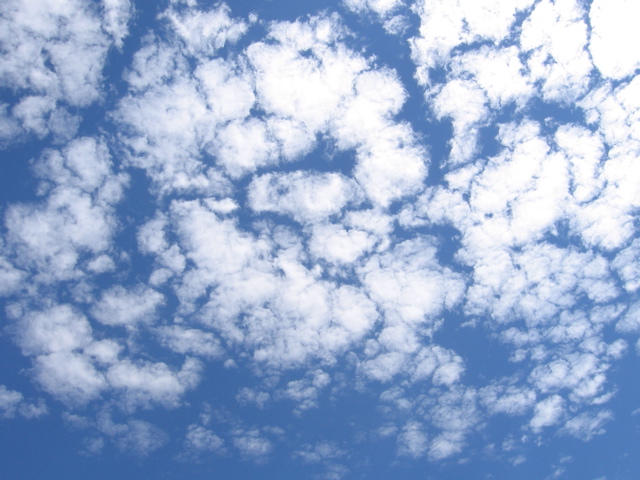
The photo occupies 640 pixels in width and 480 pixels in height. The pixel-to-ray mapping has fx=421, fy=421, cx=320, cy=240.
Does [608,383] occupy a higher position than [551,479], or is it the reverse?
[608,383]

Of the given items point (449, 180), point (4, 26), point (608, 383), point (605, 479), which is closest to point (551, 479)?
point (605, 479)

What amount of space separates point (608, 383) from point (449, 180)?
40.9 ft

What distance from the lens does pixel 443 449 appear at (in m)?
19.6

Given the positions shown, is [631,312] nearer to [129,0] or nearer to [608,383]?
[608,383]

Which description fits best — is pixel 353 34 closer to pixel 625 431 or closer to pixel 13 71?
pixel 13 71

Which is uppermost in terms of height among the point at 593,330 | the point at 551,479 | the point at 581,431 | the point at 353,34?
the point at 353,34

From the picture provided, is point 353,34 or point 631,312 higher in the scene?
point 353,34

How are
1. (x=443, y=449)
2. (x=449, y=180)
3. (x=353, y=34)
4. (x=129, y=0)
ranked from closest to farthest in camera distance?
1. (x=129, y=0)
2. (x=353, y=34)
3. (x=449, y=180)
4. (x=443, y=449)

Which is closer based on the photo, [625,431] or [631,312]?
[631,312]

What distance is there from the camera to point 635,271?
54.4ft

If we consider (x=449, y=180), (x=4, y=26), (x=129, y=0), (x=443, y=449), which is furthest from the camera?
(x=443, y=449)

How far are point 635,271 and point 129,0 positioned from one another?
67.8 ft

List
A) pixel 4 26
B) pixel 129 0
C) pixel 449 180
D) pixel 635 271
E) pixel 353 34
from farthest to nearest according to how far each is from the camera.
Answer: pixel 635 271 < pixel 449 180 < pixel 353 34 < pixel 129 0 < pixel 4 26

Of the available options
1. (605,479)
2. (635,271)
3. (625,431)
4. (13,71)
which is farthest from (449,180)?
(605,479)
